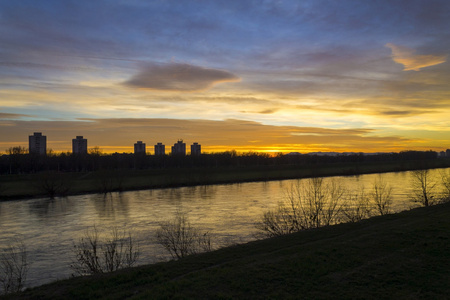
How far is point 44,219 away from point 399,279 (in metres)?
29.8

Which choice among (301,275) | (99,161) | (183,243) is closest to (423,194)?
(183,243)

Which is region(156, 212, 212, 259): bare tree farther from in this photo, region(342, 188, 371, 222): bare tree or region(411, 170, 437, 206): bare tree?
region(411, 170, 437, 206): bare tree

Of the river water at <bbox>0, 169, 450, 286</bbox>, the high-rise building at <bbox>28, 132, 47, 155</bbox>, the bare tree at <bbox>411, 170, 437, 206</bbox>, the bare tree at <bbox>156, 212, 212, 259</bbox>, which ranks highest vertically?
the high-rise building at <bbox>28, 132, 47, 155</bbox>

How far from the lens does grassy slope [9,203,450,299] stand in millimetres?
7668

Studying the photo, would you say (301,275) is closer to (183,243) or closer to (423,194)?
(183,243)

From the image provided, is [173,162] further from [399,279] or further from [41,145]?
[399,279]

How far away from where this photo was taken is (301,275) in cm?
860

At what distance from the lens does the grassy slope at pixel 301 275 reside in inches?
302

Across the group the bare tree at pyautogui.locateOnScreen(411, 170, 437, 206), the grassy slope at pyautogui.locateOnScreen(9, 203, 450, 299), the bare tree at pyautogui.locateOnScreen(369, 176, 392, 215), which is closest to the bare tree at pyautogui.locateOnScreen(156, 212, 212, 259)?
the grassy slope at pyautogui.locateOnScreen(9, 203, 450, 299)

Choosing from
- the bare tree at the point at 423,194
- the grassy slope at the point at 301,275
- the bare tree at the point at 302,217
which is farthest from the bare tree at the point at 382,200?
the grassy slope at the point at 301,275

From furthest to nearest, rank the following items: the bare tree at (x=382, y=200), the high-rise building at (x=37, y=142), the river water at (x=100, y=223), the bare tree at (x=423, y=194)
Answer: the high-rise building at (x=37, y=142) → the bare tree at (x=423, y=194) → the bare tree at (x=382, y=200) → the river water at (x=100, y=223)

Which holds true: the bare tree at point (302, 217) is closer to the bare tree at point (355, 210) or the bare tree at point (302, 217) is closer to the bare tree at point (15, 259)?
the bare tree at point (355, 210)

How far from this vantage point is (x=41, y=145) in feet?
619

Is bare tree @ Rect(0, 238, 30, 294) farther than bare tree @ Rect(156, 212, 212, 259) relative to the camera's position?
No
